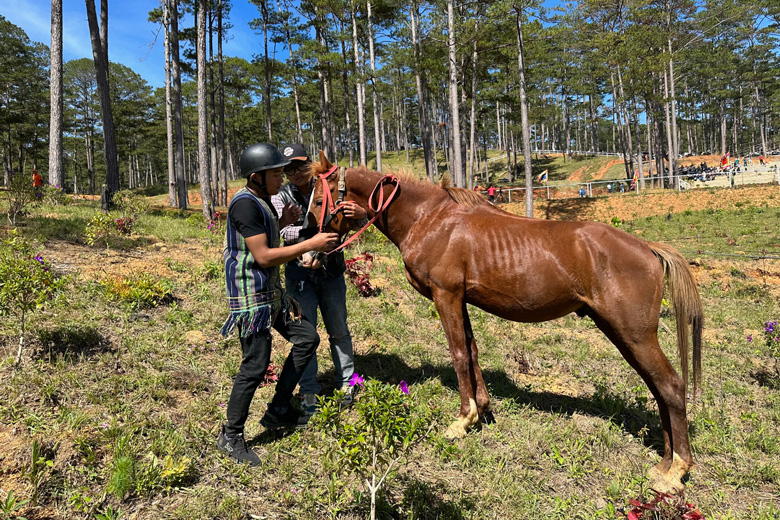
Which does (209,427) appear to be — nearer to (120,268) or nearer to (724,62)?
(120,268)

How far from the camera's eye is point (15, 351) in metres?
3.80

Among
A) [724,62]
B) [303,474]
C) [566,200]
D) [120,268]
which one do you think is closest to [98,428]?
[303,474]

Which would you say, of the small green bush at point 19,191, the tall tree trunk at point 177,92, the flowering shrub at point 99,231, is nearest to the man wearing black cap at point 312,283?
the flowering shrub at point 99,231

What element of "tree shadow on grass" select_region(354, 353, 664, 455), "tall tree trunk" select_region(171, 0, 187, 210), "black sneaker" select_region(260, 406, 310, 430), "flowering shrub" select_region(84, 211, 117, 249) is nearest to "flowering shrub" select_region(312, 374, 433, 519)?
"black sneaker" select_region(260, 406, 310, 430)

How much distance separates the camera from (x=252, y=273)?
9.43ft

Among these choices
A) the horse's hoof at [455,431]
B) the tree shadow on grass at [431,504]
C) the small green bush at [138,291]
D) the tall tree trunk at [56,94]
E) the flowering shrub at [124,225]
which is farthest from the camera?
the tall tree trunk at [56,94]

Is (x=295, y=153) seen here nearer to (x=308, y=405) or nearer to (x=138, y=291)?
(x=308, y=405)

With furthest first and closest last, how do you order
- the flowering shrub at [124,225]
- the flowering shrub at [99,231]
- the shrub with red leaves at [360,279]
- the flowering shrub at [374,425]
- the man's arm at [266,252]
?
the flowering shrub at [124,225], the flowering shrub at [99,231], the shrub with red leaves at [360,279], the man's arm at [266,252], the flowering shrub at [374,425]

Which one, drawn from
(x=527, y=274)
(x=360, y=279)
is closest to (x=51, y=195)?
(x=360, y=279)

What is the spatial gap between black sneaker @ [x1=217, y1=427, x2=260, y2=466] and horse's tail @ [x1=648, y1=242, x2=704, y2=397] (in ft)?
11.6

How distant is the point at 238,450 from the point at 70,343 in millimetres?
2479

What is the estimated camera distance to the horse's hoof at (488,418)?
12.6 feet

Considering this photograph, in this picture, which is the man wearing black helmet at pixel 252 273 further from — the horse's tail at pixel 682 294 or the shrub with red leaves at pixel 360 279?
the shrub with red leaves at pixel 360 279

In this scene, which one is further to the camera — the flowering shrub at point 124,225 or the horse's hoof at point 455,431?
the flowering shrub at point 124,225
